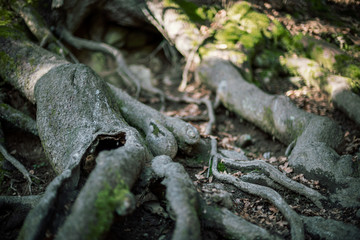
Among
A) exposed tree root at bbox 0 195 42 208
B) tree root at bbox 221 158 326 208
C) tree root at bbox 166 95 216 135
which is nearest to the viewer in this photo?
exposed tree root at bbox 0 195 42 208

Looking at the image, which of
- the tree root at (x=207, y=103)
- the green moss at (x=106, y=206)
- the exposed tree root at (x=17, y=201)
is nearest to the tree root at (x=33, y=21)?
the tree root at (x=207, y=103)

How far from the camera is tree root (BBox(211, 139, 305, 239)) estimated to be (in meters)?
2.92

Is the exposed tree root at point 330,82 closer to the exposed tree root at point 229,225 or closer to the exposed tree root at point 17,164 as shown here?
the exposed tree root at point 229,225

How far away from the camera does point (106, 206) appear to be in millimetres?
2367

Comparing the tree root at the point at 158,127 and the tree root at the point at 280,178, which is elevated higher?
the tree root at the point at 158,127

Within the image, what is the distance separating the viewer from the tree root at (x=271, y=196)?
292 cm

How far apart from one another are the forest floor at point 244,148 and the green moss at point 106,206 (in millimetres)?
552

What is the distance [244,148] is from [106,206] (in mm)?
3839

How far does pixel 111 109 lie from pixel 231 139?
120 inches

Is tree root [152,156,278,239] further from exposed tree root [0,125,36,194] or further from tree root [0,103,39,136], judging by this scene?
tree root [0,103,39,136]

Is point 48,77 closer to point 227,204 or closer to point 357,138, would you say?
point 227,204

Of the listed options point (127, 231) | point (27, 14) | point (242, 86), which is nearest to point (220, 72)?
point (242, 86)

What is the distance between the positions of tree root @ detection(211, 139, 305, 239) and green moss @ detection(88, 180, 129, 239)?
1886 millimetres

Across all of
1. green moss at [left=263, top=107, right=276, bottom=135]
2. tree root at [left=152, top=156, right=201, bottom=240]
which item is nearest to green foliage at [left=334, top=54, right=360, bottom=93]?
green moss at [left=263, top=107, right=276, bottom=135]
